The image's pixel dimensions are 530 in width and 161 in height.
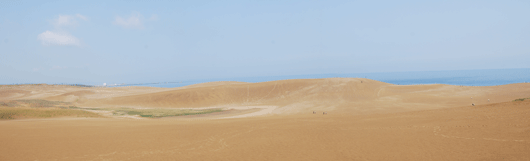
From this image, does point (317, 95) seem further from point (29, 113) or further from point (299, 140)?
point (29, 113)

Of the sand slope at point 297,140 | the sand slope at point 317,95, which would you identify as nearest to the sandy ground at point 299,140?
the sand slope at point 297,140

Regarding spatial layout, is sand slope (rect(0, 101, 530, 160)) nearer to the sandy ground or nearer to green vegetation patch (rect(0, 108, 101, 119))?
the sandy ground

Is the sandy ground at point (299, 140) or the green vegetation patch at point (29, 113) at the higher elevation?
the green vegetation patch at point (29, 113)

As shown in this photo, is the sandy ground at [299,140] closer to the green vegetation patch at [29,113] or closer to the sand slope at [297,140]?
the sand slope at [297,140]

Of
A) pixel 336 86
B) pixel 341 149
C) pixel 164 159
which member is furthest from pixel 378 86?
pixel 164 159

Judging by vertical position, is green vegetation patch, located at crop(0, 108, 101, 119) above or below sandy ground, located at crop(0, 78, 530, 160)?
→ above

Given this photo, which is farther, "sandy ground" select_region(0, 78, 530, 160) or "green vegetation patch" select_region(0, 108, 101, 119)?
"green vegetation patch" select_region(0, 108, 101, 119)

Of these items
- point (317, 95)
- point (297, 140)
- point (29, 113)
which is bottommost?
point (297, 140)

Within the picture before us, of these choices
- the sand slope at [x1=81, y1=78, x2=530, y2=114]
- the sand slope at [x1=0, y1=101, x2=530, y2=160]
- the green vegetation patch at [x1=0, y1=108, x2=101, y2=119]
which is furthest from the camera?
the sand slope at [x1=81, y1=78, x2=530, y2=114]

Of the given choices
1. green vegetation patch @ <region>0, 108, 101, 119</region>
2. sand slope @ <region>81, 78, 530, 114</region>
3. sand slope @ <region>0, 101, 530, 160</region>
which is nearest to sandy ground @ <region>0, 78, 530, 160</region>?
sand slope @ <region>0, 101, 530, 160</region>

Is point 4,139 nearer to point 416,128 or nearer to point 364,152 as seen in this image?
point 364,152

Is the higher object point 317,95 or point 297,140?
point 317,95

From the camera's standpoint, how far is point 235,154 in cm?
1055

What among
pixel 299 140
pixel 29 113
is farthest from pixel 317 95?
pixel 29 113
